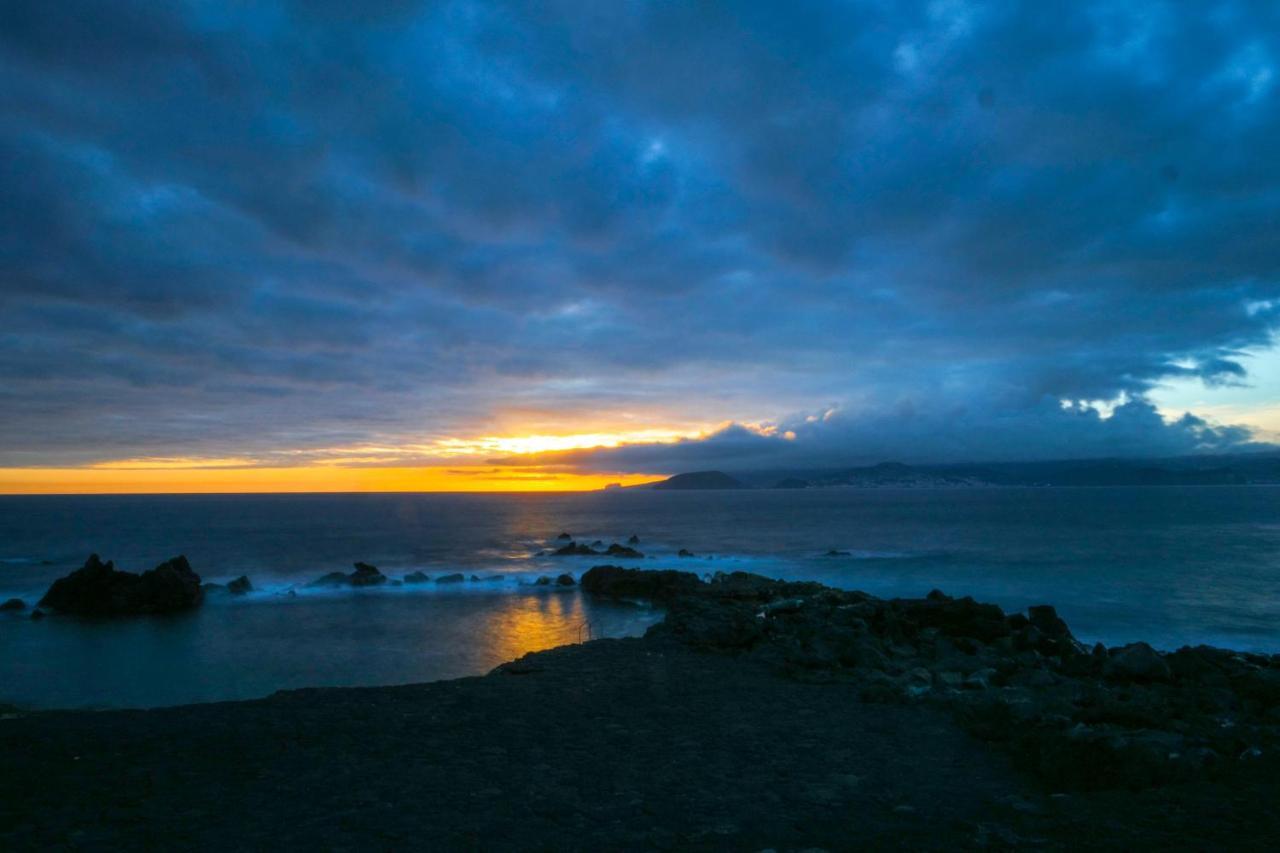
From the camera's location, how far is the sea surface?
20.0 meters

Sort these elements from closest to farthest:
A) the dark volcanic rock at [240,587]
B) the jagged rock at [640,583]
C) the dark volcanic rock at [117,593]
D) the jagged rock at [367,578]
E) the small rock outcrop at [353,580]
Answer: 1. the dark volcanic rock at [117,593]
2. the jagged rock at [640,583]
3. the dark volcanic rock at [240,587]
4. the small rock outcrop at [353,580]
5. the jagged rock at [367,578]

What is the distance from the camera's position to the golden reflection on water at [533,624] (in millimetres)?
22766

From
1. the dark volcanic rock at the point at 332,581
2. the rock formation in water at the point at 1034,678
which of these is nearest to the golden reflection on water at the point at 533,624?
the rock formation in water at the point at 1034,678

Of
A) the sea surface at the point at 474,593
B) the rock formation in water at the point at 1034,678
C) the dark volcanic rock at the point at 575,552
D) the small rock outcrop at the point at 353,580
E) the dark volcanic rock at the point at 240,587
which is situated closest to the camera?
the rock formation in water at the point at 1034,678

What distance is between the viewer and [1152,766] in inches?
281

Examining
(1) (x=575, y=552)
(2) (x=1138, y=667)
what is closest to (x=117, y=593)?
(1) (x=575, y=552)

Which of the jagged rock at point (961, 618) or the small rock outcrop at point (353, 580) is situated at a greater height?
the jagged rock at point (961, 618)

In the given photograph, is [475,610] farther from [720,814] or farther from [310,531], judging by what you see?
[310,531]

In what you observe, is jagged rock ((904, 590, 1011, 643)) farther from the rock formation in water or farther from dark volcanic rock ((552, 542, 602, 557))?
dark volcanic rock ((552, 542, 602, 557))

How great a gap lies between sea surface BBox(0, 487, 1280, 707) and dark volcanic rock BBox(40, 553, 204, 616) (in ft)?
3.98

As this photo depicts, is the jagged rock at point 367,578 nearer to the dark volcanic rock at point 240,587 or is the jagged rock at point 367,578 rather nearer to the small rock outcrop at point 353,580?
the small rock outcrop at point 353,580

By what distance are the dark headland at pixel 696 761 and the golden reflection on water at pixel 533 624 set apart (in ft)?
30.1

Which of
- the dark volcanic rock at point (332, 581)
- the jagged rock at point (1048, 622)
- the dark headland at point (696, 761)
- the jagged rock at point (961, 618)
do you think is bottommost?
the dark volcanic rock at point (332, 581)

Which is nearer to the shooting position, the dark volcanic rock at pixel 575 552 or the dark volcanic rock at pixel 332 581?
the dark volcanic rock at pixel 332 581
